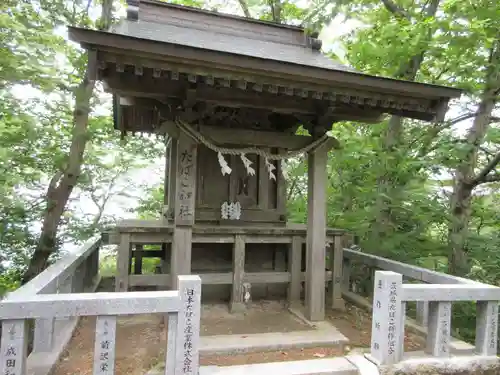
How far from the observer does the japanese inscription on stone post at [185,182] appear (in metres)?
4.68

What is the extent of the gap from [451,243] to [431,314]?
3.06 m

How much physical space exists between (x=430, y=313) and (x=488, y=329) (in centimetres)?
76

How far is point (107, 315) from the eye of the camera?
9.60 feet

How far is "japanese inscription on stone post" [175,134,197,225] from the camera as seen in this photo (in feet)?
15.4

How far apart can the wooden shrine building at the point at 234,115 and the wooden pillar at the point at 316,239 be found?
2cm

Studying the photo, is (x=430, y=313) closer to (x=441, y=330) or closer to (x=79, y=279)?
(x=441, y=330)

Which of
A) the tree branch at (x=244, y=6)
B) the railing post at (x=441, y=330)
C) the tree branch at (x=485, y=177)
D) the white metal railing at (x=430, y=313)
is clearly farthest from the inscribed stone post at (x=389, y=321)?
the tree branch at (x=244, y=6)

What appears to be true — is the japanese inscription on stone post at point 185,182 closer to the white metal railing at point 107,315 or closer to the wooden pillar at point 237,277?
the wooden pillar at point 237,277

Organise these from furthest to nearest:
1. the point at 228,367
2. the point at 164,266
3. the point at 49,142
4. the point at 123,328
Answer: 1. the point at 49,142
2. the point at 164,266
3. the point at 123,328
4. the point at 228,367

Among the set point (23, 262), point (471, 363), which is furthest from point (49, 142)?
point (471, 363)

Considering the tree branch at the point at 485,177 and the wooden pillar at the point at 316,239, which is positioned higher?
the tree branch at the point at 485,177

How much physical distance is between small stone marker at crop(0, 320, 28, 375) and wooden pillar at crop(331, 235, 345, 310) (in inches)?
176

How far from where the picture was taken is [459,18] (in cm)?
614

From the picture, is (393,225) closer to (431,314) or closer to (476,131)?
(476,131)
